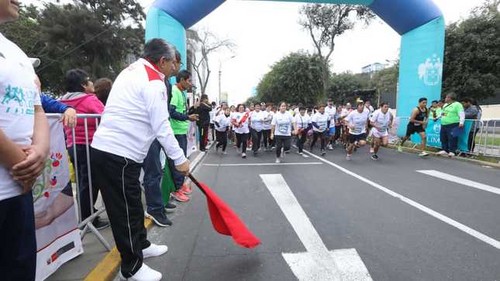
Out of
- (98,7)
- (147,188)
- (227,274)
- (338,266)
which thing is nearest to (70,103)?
(147,188)

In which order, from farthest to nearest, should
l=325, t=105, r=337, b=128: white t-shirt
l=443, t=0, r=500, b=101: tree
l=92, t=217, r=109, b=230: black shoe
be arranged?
l=443, t=0, r=500, b=101: tree
l=325, t=105, r=337, b=128: white t-shirt
l=92, t=217, r=109, b=230: black shoe

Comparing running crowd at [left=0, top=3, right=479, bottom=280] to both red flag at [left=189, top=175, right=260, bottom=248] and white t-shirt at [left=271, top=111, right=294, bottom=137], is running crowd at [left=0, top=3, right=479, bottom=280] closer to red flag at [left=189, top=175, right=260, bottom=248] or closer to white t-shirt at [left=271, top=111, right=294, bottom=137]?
red flag at [left=189, top=175, right=260, bottom=248]

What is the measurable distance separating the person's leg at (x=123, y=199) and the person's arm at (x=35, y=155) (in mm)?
1009

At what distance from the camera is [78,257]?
353 centimetres

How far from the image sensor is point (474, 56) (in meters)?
18.6

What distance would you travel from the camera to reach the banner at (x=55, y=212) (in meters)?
2.85

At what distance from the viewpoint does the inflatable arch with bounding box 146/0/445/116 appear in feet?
39.7

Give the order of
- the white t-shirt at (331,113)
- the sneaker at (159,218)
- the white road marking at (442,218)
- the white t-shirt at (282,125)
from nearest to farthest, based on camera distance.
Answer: the white road marking at (442,218) < the sneaker at (159,218) < the white t-shirt at (282,125) < the white t-shirt at (331,113)

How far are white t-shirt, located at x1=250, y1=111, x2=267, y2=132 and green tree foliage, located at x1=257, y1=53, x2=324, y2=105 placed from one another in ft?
78.3

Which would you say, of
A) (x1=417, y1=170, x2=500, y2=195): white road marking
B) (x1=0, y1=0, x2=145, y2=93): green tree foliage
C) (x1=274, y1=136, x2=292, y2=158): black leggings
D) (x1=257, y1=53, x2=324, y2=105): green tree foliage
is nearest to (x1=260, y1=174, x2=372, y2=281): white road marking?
(x1=417, y1=170, x2=500, y2=195): white road marking

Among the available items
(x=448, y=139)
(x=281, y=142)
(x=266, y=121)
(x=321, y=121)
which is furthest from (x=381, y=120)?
(x=266, y=121)

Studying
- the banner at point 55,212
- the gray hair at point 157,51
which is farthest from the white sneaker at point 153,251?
the gray hair at point 157,51

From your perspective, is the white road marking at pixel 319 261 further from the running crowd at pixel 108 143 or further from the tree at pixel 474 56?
the tree at pixel 474 56

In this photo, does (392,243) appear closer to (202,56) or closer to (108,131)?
(108,131)
